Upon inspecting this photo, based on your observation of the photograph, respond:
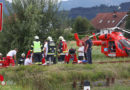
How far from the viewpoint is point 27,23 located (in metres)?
22.4

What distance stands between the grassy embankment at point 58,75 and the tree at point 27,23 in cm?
1150

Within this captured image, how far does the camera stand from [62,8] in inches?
1022

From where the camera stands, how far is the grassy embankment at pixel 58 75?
9078mm

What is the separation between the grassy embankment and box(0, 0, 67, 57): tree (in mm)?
11504

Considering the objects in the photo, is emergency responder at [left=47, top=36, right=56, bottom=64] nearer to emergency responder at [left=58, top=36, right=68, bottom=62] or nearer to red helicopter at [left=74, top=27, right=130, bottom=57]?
emergency responder at [left=58, top=36, right=68, bottom=62]

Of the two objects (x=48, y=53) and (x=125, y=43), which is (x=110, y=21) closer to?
(x=125, y=43)

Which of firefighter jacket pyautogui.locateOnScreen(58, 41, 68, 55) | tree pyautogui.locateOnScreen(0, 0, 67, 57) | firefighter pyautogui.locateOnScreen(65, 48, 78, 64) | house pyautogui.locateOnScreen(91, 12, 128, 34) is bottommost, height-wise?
firefighter pyautogui.locateOnScreen(65, 48, 78, 64)

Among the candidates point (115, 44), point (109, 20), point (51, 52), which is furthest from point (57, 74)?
point (109, 20)

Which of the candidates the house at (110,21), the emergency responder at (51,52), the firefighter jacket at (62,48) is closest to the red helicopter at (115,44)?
the firefighter jacket at (62,48)

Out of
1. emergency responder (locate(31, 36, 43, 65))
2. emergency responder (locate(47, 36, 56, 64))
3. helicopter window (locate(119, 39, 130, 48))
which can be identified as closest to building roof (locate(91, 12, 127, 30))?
helicopter window (locate(119, 39, 130, 48))

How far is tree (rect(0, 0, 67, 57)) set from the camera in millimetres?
22031

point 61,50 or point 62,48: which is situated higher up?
point 62,48

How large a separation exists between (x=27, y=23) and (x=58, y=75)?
1334 centimetres

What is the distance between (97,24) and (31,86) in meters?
72.1
